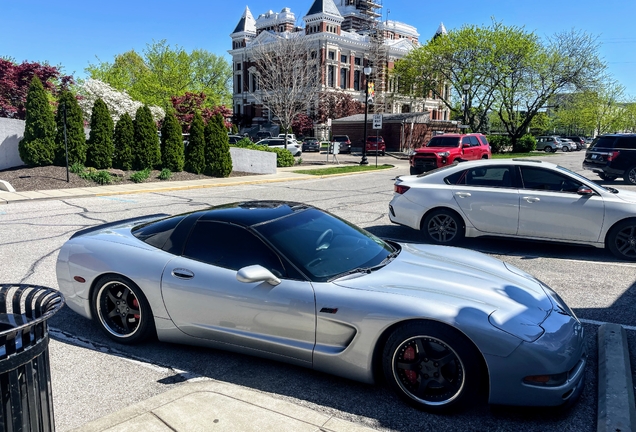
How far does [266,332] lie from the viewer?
3.70 m

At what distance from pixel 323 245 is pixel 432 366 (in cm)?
136

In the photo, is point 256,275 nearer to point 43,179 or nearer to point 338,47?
point 43,179

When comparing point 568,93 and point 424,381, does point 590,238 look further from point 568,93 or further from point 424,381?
point 568,93

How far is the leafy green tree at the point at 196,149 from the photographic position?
21234 millimetres

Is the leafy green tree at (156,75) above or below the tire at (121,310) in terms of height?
above

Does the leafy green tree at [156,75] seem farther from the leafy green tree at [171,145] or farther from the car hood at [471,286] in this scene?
the car hood at [471,286]

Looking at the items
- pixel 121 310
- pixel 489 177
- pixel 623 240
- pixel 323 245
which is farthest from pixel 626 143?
pixel 121 310

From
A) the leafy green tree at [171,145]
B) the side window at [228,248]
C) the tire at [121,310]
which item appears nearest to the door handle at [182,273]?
the side window at [228,248]

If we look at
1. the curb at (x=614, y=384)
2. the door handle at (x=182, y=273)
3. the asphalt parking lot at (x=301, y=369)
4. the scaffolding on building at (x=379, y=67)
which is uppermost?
the scaffolding on building at (x=379, y=67)

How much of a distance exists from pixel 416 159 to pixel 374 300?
18976 millimetres

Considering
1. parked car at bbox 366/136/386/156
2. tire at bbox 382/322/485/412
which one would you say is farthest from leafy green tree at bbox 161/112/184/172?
parked car at bbox 366/136/386/156

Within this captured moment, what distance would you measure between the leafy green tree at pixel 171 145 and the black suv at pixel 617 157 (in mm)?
16314

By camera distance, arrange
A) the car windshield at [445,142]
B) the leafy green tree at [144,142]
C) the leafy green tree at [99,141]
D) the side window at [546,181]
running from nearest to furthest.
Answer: the side window at [546,181] < the leafy green tree at [99,141] < the leafy green tree at [144,142] < the car windshield at [445,142]

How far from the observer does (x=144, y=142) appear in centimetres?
2002
